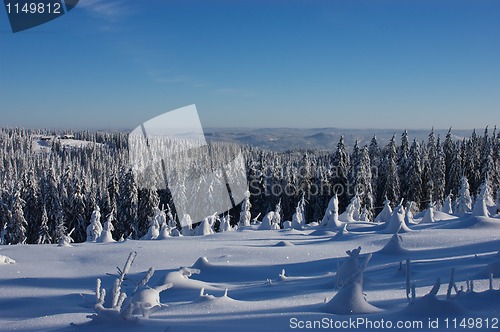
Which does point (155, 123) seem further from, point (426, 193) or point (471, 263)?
point (426, 193)

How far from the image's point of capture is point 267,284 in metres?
8.01

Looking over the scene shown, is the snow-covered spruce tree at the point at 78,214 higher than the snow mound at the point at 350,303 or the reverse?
the reverse

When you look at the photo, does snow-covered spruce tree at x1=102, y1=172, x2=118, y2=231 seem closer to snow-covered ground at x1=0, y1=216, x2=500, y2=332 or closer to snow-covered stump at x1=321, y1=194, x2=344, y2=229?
snow-covered stump at x1=321, y1=194, x2=344, y2=229

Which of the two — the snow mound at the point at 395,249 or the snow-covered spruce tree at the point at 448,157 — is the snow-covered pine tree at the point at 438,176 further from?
the snow mound at the point at 395,249

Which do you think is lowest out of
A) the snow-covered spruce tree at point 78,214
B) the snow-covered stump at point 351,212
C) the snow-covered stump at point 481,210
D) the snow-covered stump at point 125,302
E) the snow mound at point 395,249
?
the snow-covered spruce tree at point 78,214

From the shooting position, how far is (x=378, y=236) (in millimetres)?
13617

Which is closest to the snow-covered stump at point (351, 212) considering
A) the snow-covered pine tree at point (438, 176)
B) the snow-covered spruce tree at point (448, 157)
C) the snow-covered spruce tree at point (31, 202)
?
the snow-covered pine tree at point (438, 176)

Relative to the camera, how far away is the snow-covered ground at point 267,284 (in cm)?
459

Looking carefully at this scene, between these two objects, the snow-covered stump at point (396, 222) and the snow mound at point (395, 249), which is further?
the snow-covered stump at point (396, 222)

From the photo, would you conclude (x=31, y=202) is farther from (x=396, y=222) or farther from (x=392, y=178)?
(x=396, y=222)

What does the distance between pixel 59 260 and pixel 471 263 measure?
35.6ft

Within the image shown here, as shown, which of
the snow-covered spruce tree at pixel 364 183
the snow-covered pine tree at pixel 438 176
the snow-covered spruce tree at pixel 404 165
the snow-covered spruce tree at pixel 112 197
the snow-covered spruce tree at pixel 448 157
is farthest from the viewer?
the snow-covered spruce tree at pixel 448 157

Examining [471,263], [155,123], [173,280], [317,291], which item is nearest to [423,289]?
[317,291]

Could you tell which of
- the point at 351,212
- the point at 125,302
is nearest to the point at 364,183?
the point at 351,212
